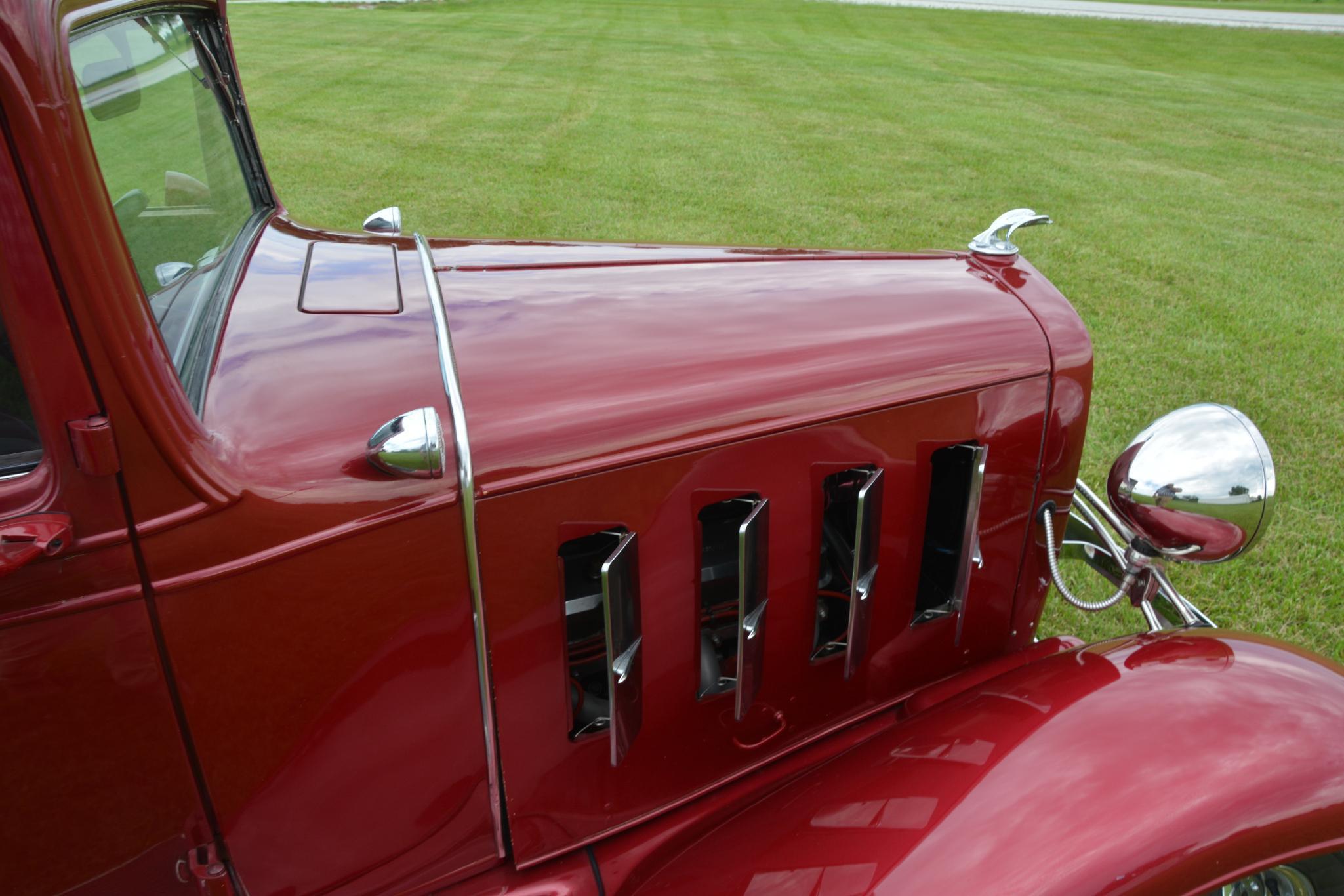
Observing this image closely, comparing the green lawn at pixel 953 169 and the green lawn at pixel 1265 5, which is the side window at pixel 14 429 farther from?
the green lawn at pixel 1265 5

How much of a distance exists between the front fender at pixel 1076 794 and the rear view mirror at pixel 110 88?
52.0 inches

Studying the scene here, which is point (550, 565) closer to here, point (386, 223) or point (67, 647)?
point (67, 647)

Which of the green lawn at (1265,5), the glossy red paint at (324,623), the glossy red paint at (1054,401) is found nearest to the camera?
the glossy red paint at (324,623)

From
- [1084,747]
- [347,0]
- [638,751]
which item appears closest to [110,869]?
[638,751]

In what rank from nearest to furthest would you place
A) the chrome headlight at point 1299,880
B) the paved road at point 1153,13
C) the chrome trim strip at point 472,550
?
1. the chrome trim strip at point 472,550
2. the chrome headlight at point 1299,880
3. the paved road at point 1153,13

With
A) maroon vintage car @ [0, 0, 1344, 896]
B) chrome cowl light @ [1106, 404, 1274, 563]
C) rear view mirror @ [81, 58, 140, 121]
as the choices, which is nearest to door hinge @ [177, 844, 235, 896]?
maroon vintage car @ [0, 0, 1344, 896]

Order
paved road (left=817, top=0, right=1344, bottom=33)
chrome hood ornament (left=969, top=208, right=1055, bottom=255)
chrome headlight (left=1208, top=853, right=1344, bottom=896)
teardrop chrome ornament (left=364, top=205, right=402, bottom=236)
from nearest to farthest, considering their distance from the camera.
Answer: chrome headlight (left=1208, top=853, right=1344, bottom=896), chrome hood ornament (left=969, top=208, right=1055, bottom=255), teardrop chrome ornament (left=364, top=205, right=402, bottom=236), paved road (left=817, top=0, right=1344, bottom=33)

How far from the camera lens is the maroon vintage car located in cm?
101

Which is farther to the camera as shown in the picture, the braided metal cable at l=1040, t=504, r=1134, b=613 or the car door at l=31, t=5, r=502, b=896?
the braided metal cable at l=1040, t=504, r=1134, b=613

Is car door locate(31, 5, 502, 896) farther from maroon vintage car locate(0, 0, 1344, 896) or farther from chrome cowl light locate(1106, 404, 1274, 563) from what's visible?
chrome cowl light locate(1106, 404, 1274, 563)

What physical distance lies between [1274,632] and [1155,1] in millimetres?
31017

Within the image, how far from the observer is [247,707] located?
3.73 feet

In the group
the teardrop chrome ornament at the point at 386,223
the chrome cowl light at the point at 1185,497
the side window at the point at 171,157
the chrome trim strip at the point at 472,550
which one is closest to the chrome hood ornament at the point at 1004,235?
the chrome cowl light at the point at 1185,497

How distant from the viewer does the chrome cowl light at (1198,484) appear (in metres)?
1.65
